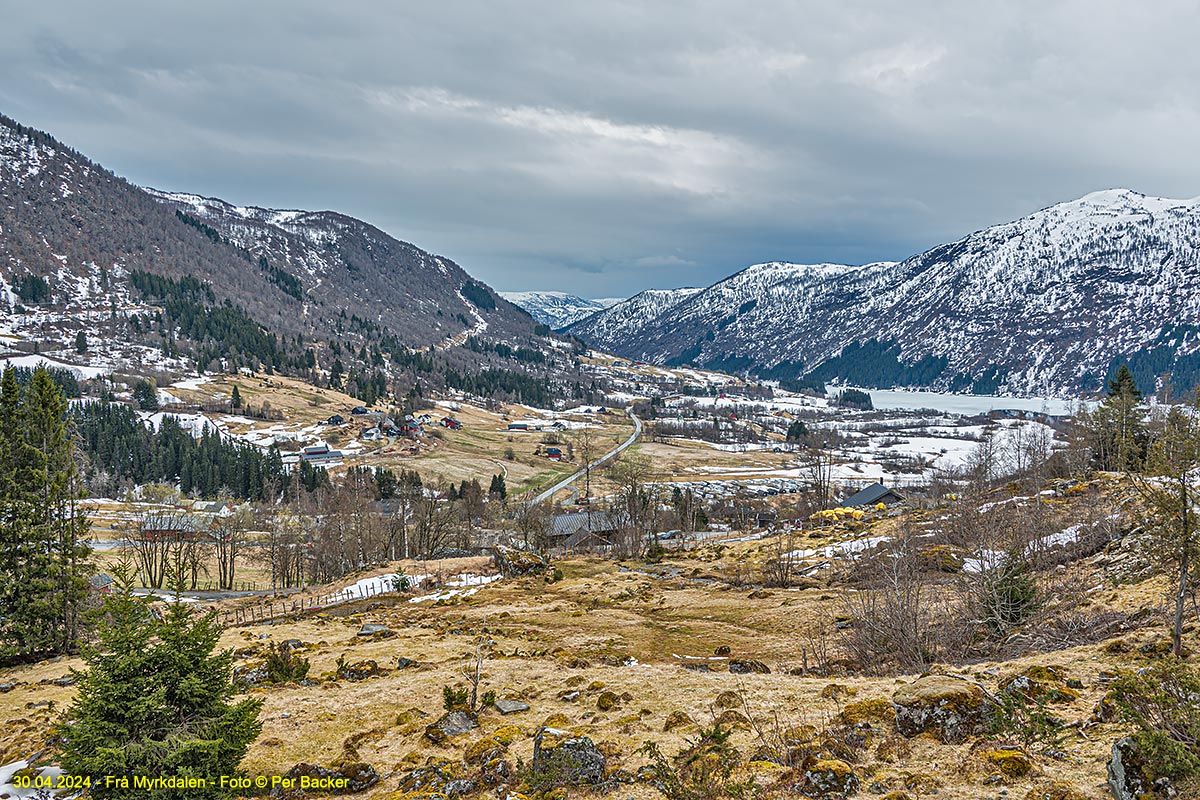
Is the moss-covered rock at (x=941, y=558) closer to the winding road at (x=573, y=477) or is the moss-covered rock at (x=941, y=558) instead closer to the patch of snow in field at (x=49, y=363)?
the winding road at (x=573, y=477)

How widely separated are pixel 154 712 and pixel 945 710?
1485 cm

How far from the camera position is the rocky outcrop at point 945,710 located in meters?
12.4

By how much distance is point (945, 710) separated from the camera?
41.4ft

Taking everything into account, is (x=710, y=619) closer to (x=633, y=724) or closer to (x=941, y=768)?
(x=633, y=724)

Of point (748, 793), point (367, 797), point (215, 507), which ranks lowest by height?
point (215, 507)

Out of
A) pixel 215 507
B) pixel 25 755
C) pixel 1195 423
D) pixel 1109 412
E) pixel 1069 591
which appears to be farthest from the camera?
pixel 215 507

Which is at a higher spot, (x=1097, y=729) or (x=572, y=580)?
(x=1097, y=729)

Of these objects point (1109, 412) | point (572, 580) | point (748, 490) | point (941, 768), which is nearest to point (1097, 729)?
point (941, 768)

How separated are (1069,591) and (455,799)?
24.0m

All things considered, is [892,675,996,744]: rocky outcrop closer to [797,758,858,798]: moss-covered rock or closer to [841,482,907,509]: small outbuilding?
[797,758,858,798]: moss-covered rock

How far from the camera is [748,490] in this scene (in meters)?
136

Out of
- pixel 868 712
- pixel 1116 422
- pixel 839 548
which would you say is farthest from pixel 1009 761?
pixel 1116 422

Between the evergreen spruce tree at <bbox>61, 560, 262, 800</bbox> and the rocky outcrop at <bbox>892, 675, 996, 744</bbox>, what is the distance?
42.2 feet

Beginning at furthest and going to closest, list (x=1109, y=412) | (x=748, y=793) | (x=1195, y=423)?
(x=1109, y=412), (x=1195, y=423), (x=748, y=793)
